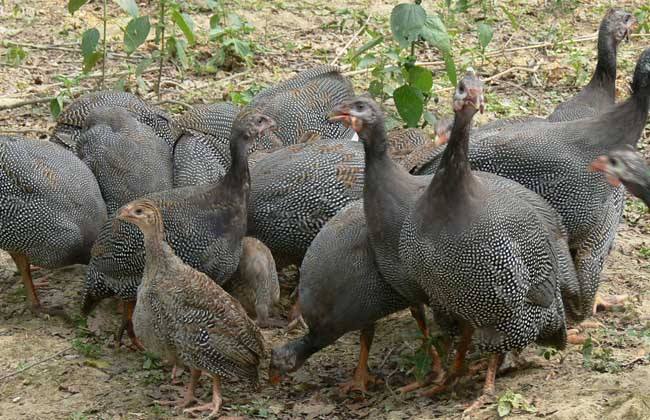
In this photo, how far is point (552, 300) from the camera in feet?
16.9

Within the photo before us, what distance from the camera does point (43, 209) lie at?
6.16m

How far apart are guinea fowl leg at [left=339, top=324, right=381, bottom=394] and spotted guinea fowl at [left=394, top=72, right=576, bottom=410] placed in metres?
0.60

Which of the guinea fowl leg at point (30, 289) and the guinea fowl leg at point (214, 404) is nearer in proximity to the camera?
the guinea fowl leg at point (214, 404)

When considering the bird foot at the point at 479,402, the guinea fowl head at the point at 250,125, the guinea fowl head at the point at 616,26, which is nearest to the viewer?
the bird foot at the point at 479,402

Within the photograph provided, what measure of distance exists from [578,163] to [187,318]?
2.18m

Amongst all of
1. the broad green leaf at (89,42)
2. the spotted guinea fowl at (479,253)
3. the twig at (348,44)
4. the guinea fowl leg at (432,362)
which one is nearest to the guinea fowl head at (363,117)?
the spotted guinea fowl at (479,253)

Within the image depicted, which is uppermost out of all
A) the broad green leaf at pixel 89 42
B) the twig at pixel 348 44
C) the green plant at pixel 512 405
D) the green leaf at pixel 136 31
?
the green leaf at pixel 136 31

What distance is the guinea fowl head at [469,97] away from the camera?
4773 mm

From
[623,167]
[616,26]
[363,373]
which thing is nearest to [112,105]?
[363,373]

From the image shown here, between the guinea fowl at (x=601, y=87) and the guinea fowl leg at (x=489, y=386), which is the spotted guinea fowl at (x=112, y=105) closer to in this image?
the guinea fowl at (x=601, y=87)

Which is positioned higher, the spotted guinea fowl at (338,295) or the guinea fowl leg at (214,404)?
the spotted guinea fowl at (338,295)

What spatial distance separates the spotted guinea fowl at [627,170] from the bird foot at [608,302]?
5.03ft

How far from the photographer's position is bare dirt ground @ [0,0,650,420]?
17.2 feet

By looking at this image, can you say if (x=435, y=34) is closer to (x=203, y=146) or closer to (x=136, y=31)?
(x=203, y=146)
